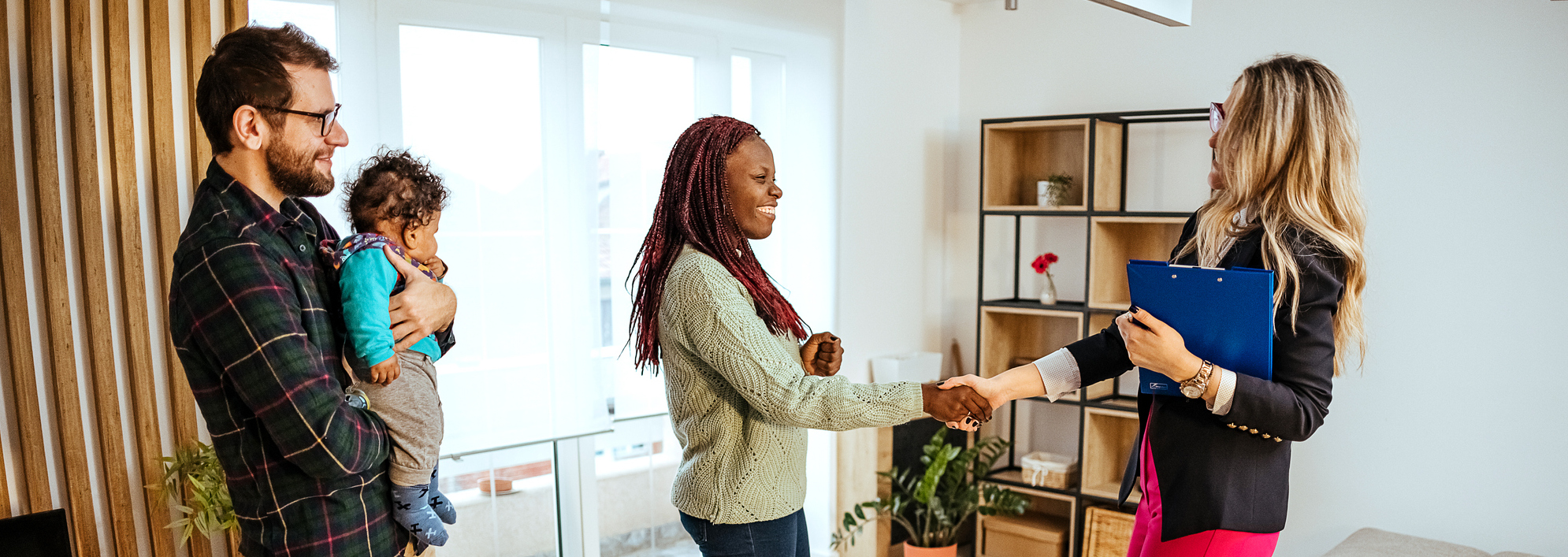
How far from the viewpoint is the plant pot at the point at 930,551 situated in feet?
12.4

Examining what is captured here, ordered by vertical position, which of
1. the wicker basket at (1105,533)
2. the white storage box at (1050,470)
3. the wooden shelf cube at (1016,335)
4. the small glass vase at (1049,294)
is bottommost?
the wicker basket at (1105,533)

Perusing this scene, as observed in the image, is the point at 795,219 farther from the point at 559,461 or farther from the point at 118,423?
the point at 118,423

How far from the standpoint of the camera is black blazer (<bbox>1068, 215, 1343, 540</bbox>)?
1492 mm

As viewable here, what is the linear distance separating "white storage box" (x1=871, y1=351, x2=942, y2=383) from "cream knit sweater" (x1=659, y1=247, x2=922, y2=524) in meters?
2.11

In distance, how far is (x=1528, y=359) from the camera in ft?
9.80

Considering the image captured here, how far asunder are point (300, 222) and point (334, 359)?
0.72 ft

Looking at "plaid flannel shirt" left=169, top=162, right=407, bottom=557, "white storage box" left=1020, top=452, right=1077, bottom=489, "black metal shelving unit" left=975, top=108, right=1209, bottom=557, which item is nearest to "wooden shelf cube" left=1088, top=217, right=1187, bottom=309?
"black metal shelving unit" left=975, top=108, right=1209, bottom=557

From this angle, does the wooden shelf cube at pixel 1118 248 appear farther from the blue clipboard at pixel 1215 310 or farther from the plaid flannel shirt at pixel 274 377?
the plaid flannel shirt at pixel 274 377

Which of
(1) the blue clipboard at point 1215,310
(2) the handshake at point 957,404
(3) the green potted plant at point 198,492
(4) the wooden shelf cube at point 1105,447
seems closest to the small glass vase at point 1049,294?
(4) the wooden shelf cube at point 1105,447

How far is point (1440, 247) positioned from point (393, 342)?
3233 mm

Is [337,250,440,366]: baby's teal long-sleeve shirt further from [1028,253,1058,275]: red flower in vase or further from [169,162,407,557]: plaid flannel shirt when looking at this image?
[1028,253,1058,275]: red flower in vase

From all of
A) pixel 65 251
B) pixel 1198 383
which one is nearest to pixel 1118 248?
pixel 1198 383

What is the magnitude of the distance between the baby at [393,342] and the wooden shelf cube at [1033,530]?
2.77m

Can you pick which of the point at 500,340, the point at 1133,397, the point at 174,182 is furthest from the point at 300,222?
the point at 1133,397
